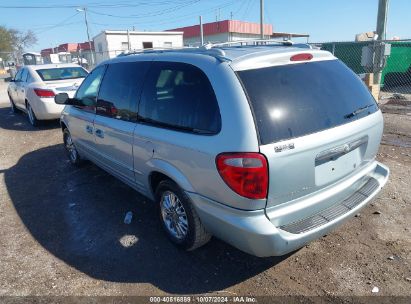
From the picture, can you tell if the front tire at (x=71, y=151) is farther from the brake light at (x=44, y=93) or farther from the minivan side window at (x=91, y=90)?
the brake light at (x=44, y=93)

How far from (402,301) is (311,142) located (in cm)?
143

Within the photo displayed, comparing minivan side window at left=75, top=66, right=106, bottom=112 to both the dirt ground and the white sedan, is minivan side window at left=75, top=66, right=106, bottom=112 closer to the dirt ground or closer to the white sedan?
the dirt ground

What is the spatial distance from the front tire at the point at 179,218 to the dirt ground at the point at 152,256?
17 centimetres

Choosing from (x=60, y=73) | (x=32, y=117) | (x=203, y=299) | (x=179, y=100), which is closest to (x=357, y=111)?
(x=179, y=100)

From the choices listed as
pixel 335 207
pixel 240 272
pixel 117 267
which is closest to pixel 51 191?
pixel 117 267

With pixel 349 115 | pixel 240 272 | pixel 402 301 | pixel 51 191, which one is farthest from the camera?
pixel 51 191

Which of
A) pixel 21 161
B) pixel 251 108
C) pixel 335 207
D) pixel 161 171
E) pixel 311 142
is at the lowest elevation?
pixel 21 161

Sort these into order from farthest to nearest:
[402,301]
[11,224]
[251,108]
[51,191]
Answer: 1. [51,191]
2. [11,224]
3. [402,301]
4. [251,108]

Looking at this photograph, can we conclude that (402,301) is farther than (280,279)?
No

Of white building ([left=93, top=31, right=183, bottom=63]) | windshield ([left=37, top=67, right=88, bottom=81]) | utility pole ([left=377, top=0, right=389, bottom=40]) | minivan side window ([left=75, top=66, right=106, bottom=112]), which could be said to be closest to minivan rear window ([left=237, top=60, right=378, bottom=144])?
minivan side window ([left=75, top=66, right=106, bottom=112])

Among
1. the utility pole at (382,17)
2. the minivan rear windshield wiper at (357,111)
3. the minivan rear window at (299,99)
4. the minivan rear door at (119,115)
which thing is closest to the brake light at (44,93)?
the minivan rear door at (119,115)

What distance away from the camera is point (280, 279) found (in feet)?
9.84

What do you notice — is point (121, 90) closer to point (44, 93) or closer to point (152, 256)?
point (152, 256)

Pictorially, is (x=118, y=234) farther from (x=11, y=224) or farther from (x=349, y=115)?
(x=349, y=115)
